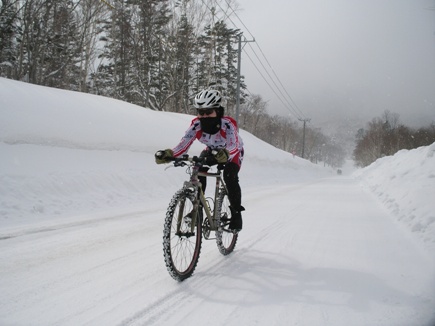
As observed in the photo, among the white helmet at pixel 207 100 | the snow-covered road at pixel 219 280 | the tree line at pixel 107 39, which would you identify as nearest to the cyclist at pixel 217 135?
the white helmet at pixel 207 100

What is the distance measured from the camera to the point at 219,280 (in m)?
3.10

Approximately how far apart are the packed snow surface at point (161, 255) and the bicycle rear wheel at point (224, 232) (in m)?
0.13

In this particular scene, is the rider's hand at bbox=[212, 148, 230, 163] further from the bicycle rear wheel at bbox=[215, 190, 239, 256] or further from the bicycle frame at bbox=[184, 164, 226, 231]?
the bicycle rear wheel at bbox=[215, 190, 239, 256]

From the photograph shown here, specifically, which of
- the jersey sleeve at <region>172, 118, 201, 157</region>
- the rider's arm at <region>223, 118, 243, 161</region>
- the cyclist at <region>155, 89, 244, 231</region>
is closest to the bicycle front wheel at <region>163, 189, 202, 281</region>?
the cyclist at <region>155, 89, 244, 231</region>

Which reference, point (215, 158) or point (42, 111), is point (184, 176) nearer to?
point (42, 111)

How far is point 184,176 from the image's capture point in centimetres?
1273

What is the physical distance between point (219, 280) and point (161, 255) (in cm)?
104

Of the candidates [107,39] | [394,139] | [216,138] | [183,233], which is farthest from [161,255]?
[394,139]

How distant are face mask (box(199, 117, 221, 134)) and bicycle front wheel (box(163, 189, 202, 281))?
0.97 meters

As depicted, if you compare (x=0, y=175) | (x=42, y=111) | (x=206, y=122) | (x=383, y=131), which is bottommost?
(x=0, y=175)

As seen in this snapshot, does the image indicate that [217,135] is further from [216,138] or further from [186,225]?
[186,225]

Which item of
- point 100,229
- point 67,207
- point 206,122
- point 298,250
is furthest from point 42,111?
point 298,250

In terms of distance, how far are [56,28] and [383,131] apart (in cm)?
6783

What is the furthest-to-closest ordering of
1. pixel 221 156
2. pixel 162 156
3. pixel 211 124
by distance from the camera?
pixel 211 124, pixel 162 156, pixel 221 156
